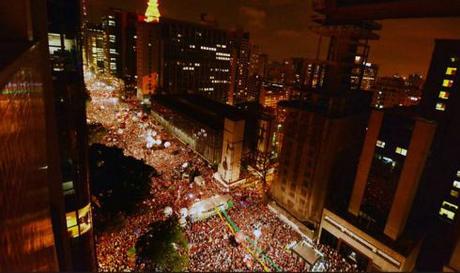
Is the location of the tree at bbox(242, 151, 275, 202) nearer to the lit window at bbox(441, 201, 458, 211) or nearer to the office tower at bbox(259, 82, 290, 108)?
the lit window at bbox(441, 201, 458, 211)

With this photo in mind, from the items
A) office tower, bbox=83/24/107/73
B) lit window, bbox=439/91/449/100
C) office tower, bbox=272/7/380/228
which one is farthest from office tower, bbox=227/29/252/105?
lit window, bbox=439/91/449/100

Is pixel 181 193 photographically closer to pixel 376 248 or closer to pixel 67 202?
pixel 67 202

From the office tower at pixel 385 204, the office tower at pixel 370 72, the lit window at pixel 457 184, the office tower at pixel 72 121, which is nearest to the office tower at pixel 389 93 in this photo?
the office tower at pixel 370 72

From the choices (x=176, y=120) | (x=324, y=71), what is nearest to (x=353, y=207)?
(x=324, y=71)

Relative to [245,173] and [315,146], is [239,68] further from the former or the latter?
[315,146]

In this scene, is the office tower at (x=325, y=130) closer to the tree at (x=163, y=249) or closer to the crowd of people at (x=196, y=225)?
the crowd of people at (x=196, y=225)

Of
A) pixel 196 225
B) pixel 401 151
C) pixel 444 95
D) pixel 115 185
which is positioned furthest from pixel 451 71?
pixel 115 185
